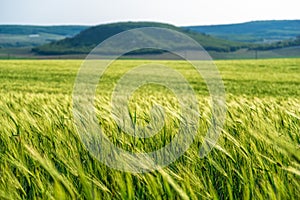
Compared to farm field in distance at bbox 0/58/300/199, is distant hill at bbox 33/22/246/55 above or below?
below

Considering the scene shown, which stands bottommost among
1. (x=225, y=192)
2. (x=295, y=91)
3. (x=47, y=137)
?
(x=295, y=91)

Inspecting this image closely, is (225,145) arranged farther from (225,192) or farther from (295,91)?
(295,91)

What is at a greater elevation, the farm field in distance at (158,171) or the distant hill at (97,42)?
the farm field in distance at (158,171)

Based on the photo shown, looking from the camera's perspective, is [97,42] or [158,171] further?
[97,42]

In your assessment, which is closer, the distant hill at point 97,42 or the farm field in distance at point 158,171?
the farm field in distance at point 158,171

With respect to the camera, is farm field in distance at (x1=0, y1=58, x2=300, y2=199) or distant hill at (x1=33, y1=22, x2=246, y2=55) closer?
farm field in distance at (x1=0, y1=58, x2=300, y2=199)

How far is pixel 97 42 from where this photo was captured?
136500 mm

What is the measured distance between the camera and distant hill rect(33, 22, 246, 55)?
10688 centimetres

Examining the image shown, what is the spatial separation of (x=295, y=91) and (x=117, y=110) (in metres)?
17.3

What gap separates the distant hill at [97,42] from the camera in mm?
106875

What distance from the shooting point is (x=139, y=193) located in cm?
188

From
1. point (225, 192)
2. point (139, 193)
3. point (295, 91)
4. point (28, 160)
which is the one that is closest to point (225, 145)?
point (225, 192)

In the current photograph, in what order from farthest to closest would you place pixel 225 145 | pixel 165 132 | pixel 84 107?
pixel 84 107 < pixel 165 132 < pixel 225 145

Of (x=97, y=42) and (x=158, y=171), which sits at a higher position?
(x=158, y=171)
